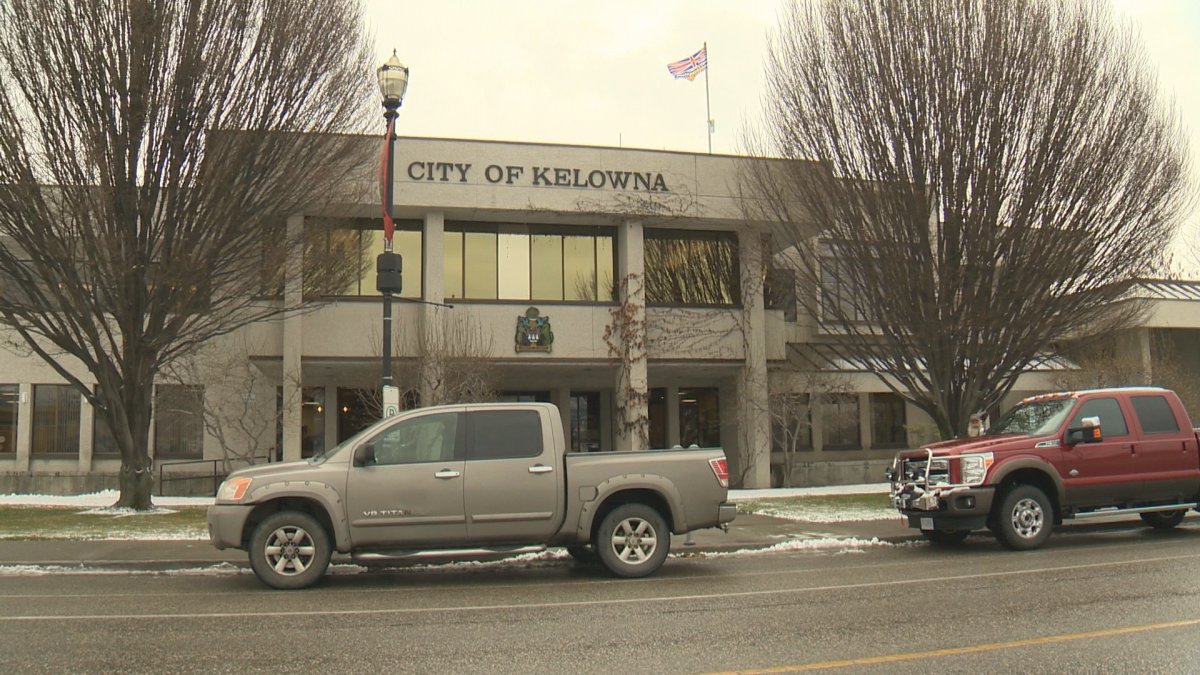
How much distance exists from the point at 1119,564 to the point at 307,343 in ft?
60.9

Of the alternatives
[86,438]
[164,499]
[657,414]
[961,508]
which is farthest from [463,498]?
[657,414]

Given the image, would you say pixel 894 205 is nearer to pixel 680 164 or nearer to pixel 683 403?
pixel 680 164

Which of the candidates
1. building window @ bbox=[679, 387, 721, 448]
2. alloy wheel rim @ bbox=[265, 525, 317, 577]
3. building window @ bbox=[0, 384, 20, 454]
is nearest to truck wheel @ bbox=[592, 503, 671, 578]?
alloy wheel rim @ bbox=[265, 525, 317, 577]

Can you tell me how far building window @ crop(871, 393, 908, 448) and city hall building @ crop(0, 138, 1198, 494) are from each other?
5297mm

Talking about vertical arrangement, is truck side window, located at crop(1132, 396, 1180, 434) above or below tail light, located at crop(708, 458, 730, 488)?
above

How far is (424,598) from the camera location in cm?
952

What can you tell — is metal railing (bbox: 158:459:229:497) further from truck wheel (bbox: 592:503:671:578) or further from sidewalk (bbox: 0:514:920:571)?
truck wheel (bbox: 592:503:671:578)

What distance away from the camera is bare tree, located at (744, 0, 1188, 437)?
61.6 ft

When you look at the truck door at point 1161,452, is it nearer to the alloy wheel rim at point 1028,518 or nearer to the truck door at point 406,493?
the alloy wheel rim at point 1028,518

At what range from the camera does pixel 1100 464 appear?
41.9 feet

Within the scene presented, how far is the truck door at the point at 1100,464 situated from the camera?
12.6m

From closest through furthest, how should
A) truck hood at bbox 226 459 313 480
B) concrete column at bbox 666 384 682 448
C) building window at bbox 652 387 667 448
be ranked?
1. truck hood at bbox 226 459 313 480
2. concrete column at bbox 666 384 682 448
3. building window at bbox 652 387 667 448

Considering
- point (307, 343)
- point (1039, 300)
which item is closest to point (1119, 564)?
point (1039, 300)

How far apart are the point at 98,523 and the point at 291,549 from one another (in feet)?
26.1
